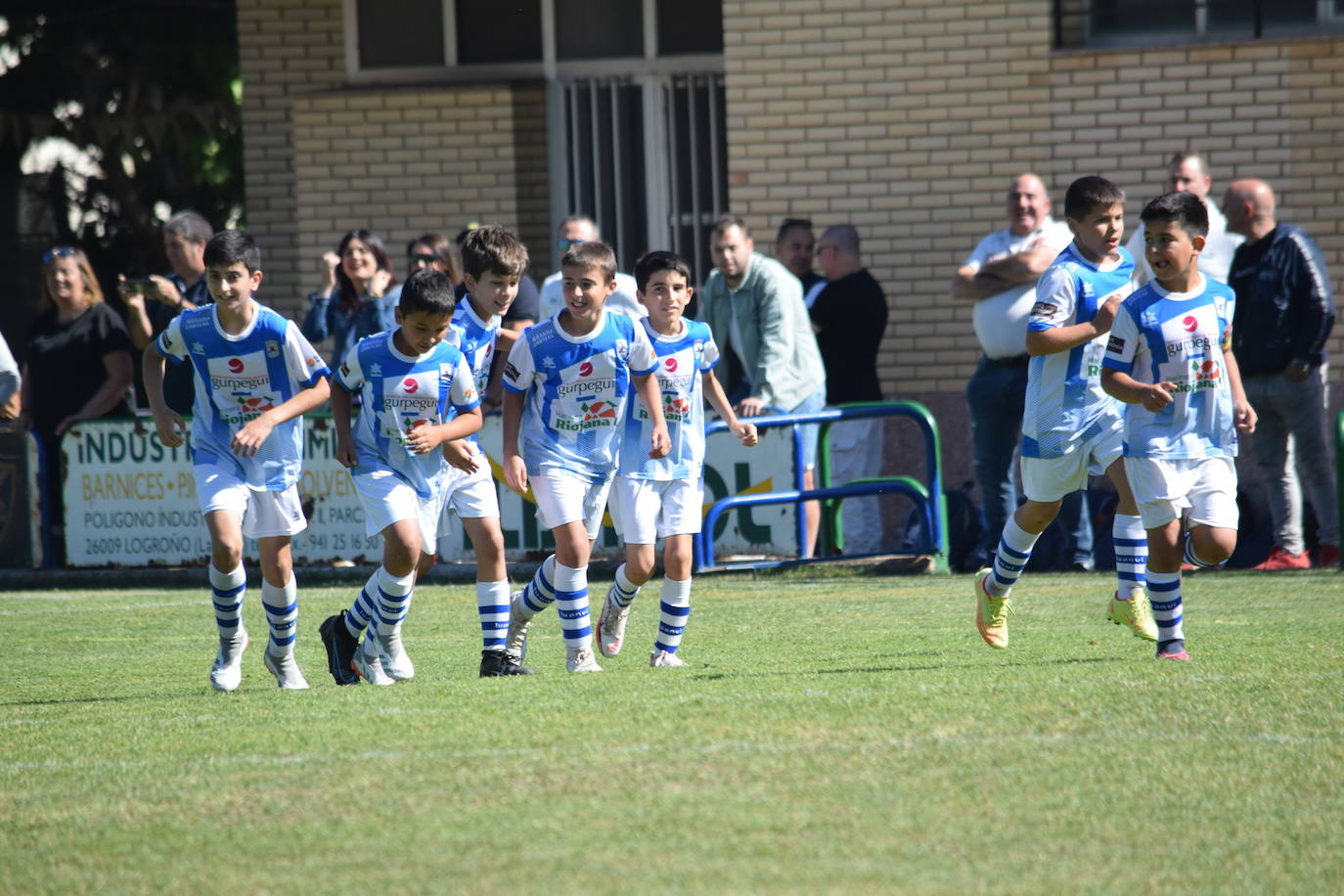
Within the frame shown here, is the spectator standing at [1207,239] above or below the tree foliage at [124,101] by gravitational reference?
below

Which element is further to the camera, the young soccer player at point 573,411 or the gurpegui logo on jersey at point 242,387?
the young soccer player at point 573,411

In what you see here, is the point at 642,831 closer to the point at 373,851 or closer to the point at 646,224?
the point at 373,851

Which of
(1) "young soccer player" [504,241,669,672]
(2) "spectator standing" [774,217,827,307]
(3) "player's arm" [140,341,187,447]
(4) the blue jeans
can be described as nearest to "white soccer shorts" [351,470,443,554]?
(1) "young soccer player" [504,241,669,672]

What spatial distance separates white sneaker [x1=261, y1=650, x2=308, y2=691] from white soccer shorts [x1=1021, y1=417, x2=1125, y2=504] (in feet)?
10.6

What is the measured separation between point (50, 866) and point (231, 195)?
50.5ft

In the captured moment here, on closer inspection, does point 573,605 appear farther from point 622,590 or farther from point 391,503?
point 391,503

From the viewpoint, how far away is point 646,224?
49.4 ft

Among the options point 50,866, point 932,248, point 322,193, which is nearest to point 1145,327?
point 50,866

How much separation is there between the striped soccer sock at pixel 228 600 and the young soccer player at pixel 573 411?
125 centimetres

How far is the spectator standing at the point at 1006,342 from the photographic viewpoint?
11.2m

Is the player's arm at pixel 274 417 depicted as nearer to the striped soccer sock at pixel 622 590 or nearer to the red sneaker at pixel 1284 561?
the striped soccer sock at pixel 622 590

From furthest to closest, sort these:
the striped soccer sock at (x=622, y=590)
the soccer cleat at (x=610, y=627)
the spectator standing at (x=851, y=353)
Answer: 1. the spectator standing at (x=851, y=353)
2. the soccer cleat at (x=610, y=627)
3. the striped soccer sock at (x=622, y=590)

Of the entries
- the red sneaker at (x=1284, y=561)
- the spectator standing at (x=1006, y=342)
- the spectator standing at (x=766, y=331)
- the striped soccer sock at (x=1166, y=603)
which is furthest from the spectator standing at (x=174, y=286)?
the red sneaker at (x=1284, y=561)

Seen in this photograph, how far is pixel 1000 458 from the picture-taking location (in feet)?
37.3
